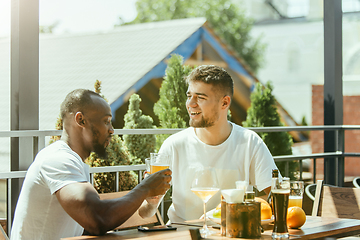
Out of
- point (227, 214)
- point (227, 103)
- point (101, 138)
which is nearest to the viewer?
point (227, 214)


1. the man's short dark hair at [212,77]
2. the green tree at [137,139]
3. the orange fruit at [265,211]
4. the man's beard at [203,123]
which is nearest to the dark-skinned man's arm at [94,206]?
the orange fruit at [265,211]

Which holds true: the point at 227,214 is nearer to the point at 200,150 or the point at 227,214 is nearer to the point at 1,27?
the point at 200,150

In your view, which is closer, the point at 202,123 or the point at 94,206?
the point at 94,206

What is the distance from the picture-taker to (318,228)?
1.75 m

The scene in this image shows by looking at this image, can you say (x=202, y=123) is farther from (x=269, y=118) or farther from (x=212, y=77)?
(x=269, y=118)

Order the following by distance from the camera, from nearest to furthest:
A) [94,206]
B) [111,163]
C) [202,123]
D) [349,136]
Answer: [94,206] → [202,123] → [111,163] → [349,136]

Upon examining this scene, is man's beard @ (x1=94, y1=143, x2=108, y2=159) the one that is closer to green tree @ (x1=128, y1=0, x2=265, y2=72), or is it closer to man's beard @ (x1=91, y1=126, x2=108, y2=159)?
man's beard @ (x1=91, y1=126, x2=108, y2=159)

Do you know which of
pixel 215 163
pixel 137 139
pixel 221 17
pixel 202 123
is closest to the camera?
pixel 215 163

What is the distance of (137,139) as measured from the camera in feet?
16.0

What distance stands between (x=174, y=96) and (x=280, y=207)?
393cm

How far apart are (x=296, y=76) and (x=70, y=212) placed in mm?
32528

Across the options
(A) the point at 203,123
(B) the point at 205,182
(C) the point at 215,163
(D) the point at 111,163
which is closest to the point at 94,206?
(B) the point at 205,182

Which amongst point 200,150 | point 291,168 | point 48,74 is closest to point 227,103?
point 200,150

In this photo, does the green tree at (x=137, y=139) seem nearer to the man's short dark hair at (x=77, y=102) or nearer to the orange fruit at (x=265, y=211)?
the man's short dark hair at (x=77, y=102)
